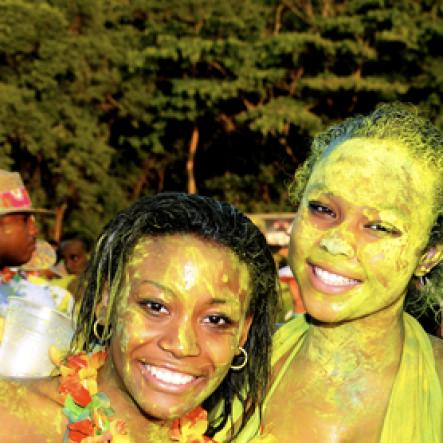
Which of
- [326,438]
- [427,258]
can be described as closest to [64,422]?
A: [326,438]

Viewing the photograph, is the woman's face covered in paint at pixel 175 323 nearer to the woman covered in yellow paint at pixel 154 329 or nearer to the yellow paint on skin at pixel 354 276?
A: the woman covered in yellow paint at pixel 154 329

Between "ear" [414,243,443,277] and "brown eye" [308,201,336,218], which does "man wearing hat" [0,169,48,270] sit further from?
"ear" [414,243,443,277]

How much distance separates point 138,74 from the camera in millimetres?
21328

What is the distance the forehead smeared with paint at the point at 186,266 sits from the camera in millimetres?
2189

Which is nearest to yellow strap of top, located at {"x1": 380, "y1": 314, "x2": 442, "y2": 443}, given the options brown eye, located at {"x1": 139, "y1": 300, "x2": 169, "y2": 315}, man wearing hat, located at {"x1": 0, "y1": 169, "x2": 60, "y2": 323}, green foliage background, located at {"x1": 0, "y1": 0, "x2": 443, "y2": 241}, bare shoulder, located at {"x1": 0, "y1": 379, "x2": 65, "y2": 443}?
brown eye, located at {"x1": 139, "y1": 300, "x2": 169, "y2": 315}

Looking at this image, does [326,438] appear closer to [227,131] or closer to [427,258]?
[427,258]

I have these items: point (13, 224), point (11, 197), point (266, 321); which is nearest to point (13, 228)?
point (13, 224)

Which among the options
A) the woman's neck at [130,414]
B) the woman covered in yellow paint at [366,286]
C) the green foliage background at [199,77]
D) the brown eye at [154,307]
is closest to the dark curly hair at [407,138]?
the woman covered in yellow paint at [366,286]

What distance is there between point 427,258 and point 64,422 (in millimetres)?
1146

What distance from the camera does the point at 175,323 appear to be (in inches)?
85.0

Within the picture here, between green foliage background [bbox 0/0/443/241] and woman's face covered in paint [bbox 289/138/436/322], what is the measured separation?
14769mm

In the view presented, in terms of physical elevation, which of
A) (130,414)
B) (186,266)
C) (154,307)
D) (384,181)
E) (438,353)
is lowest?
(130,414)

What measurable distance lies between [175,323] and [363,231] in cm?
62

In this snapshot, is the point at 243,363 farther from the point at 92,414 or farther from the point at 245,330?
the point at 92,414
